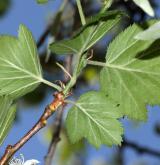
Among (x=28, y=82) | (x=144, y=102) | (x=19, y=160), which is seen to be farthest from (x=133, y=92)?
(x=19, y=160)

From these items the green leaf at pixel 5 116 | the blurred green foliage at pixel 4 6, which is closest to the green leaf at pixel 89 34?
the green leaf at pixel 5 116

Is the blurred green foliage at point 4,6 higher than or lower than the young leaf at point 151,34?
higher

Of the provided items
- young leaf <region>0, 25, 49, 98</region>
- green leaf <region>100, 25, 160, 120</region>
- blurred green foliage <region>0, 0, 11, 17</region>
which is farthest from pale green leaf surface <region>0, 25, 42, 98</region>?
blurred green foliage <region>0, 0, 11, 17</region>

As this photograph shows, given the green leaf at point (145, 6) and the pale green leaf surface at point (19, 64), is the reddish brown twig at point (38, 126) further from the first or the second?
the green leaf at point (145, 6)

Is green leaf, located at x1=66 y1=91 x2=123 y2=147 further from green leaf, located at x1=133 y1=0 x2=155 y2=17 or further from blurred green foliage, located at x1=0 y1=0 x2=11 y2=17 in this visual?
blurred green foliage, located at x1=0 y1=0 x2=11 y2=17

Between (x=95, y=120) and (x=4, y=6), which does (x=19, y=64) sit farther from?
(x=4, y=6)

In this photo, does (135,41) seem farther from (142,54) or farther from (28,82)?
(28,82)
